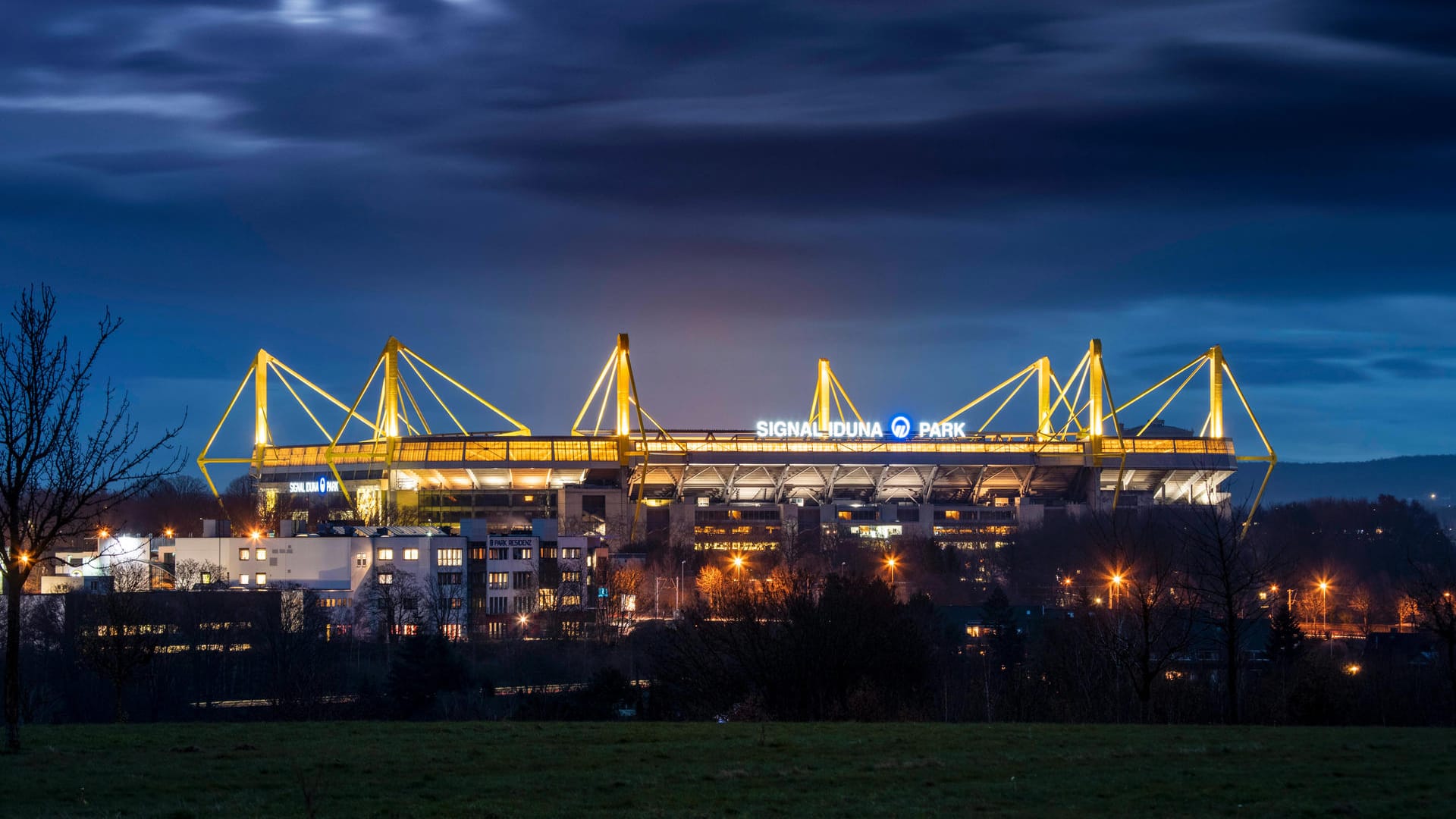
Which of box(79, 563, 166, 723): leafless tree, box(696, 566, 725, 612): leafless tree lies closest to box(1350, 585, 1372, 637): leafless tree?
box(696, 566, 725, 612): leafless tree

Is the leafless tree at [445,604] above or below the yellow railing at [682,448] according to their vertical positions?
below

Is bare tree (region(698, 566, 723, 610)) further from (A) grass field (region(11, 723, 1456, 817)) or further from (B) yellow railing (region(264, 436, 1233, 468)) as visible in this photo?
(A) grass field (region(11, 723, 1456, 817))

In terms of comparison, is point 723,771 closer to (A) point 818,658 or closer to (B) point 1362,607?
(A) point 818,658

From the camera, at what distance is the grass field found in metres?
16.3

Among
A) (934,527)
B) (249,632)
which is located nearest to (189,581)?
(249,632)

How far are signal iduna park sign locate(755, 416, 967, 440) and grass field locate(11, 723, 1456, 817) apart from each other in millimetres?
135039

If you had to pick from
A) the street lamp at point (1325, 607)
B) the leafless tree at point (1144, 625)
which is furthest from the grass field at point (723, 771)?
the street lamp at point (1325, 607)

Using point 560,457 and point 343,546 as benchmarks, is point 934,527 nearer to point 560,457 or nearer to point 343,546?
point 560,457

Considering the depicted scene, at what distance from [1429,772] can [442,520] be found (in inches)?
5320

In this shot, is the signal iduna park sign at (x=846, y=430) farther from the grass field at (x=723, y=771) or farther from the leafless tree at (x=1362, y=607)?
the grass field at (x=723, y=771)

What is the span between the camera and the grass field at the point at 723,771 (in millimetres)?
16328

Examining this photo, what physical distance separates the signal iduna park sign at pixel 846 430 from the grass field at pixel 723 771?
13504 cm

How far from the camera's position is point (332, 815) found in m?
15.5

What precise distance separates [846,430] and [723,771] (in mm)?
141524
